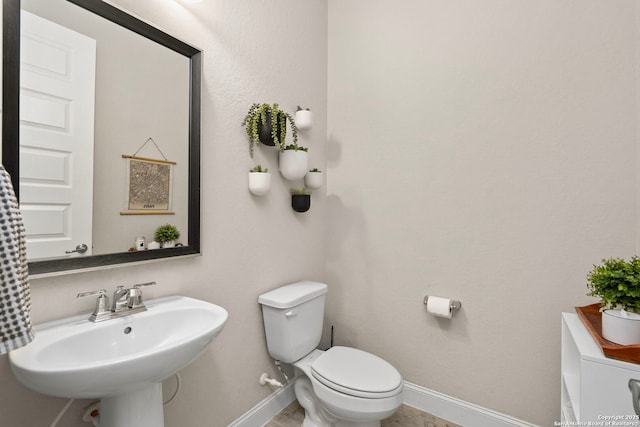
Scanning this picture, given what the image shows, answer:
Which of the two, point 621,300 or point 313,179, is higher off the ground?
point 313,179

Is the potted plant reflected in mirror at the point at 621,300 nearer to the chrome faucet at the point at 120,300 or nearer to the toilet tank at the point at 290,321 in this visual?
the toilet tank at the point at 290,321

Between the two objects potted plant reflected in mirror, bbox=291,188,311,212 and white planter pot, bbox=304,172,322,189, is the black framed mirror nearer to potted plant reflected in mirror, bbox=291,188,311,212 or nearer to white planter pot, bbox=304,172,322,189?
potted plant reflected in mirror, bbox=291,188,311,212

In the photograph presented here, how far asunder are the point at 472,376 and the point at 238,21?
2.23 meters

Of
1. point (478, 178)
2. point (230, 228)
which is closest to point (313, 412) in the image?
point (230, 228)

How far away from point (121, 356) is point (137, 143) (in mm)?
754

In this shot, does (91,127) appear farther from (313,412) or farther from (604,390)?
(604,390)

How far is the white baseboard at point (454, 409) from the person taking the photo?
155 cm

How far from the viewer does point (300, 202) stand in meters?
1.77

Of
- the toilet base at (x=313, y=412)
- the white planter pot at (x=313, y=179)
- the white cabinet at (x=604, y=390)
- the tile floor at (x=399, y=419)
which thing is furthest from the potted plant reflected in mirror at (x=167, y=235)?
the white cabinet at (x=604, y=390)

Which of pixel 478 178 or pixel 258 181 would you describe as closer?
pixel 258 181

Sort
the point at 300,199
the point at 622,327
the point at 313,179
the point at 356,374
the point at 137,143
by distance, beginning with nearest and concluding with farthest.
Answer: the point at 622,327 → the point at 137,143 → the point at 356,374 → the point at 300,199 → the point at 313,179

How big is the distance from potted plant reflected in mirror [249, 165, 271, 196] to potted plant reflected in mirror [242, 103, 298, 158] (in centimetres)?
11

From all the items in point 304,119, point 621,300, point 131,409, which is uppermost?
point 304,119

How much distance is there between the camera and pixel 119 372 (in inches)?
28.4
